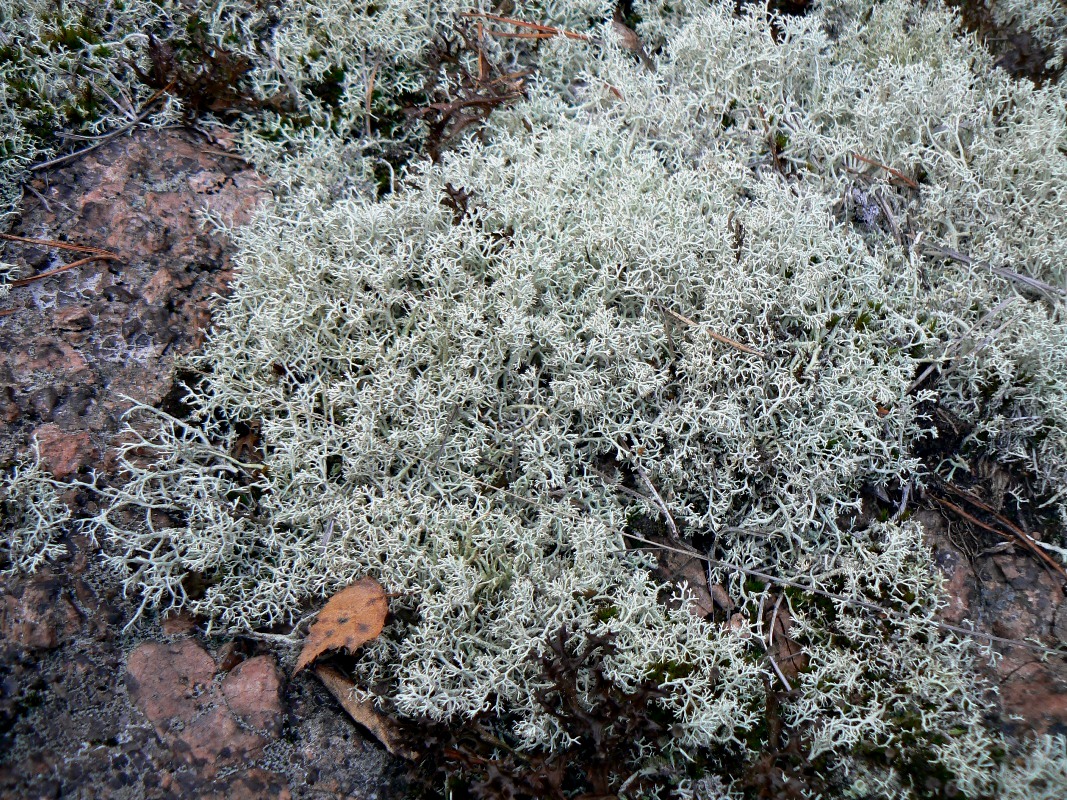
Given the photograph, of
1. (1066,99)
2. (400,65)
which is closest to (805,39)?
(1066,99)

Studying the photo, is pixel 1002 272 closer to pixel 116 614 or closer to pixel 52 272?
pixel 116 614

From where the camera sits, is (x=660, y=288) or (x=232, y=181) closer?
(x=660, y=288)

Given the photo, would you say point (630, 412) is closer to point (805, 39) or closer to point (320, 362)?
point (320, 362)

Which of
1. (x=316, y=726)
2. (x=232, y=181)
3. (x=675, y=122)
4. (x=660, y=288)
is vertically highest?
(x=675, y=122)

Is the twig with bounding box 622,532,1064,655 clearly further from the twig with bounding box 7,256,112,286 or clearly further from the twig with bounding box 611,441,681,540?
the twig with bounding box 7,256,112,286

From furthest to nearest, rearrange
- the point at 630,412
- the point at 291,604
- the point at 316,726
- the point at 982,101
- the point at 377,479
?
the point at 982,101 → the point at 630,412 → the point at 377,479 → the point at 291,604 → the point at 316,726

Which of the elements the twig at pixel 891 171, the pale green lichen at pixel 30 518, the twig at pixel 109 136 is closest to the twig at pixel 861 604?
the twig at pixel 891 171

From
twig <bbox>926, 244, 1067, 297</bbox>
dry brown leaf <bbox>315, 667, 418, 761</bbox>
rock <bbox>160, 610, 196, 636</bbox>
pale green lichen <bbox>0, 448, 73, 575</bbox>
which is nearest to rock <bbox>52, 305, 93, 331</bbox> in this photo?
pale green lichen <bbox>0, 448, 73, 575</bbox>
